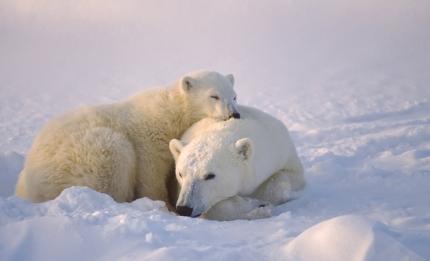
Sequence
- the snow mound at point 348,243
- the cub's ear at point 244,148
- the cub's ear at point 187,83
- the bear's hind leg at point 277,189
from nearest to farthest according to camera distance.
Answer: the snow mound at point 348,243
the cub's ear at point 244,148
the bear's hind leg at point 277,189
the cub's ear at point 187,83

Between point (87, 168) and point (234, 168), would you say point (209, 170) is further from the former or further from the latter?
point (87, 168)

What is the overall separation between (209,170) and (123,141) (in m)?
1.08

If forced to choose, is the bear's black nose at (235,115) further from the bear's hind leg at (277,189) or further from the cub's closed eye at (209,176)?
the cub's closed eye at (209,176)

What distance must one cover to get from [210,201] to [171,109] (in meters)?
1.52

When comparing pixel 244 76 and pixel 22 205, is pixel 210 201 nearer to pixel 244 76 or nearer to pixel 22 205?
pixel 22 205

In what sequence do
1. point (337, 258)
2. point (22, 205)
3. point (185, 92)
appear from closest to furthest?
point (337, 258) → point (22, 205) → point (185, 92)

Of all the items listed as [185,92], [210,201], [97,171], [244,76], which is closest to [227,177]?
[210,201]

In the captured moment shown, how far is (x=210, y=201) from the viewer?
4398 millimetres

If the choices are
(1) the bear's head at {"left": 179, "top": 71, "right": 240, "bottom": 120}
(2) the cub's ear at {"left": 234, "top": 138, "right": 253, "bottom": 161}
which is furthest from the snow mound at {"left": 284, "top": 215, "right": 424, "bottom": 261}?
(1) the bear's head at {"left": 179, "top": 71, "right": 240, "bottom": 120}

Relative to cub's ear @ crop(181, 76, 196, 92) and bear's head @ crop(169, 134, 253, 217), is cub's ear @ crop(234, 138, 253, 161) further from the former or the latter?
cub's ear @ crop(181, 76, 196, 92)

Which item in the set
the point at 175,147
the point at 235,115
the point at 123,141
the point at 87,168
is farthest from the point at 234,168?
the point at 87,168

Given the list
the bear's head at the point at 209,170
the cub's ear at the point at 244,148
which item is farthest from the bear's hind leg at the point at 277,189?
the cub's ear at the point at 244,148

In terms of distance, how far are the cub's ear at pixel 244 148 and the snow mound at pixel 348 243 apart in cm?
202

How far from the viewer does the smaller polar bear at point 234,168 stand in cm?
438
